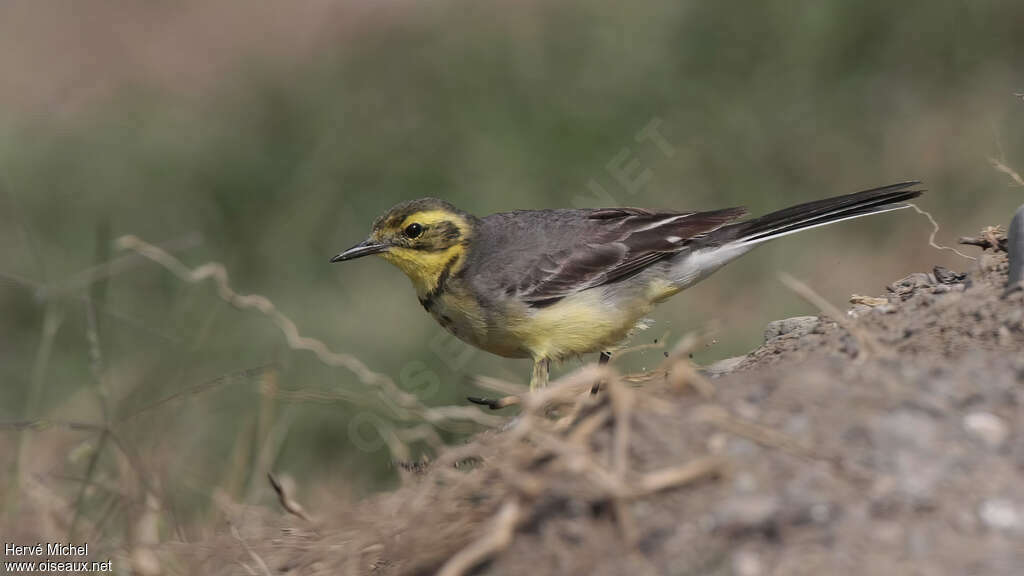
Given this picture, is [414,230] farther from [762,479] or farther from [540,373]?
[762,479]

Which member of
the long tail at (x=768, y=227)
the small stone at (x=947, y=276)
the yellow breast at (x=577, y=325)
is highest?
the long tail at (x=768, y=227)

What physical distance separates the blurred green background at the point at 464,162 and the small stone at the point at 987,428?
203 inches

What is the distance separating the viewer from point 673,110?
11312 millimetres

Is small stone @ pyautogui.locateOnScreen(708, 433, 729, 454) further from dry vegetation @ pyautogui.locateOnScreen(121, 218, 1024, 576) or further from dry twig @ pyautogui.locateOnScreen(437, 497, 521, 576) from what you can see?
dry twig @ pyautogui.locateOnScreen(437, 497, 521, 576)

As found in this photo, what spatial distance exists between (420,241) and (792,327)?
8.46 ft

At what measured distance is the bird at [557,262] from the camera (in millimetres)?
6457

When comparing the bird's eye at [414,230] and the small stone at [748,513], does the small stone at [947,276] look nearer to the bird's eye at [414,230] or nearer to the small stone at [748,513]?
the small stone at [748,513]

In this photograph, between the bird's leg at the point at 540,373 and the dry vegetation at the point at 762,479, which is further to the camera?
the bird's leg at the point at 540,373

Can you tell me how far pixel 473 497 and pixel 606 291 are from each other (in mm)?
3358

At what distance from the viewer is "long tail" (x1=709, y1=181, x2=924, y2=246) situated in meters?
6.02

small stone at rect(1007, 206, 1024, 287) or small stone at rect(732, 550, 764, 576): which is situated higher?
small stone at rect(1007, 206, 1024, 287)

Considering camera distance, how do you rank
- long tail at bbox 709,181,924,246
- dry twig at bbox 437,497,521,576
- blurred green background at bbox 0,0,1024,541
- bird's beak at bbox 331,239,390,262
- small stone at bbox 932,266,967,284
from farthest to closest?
blurred green background at bbox 0,0,1024,541 < bird's beak at bbox 331,239,390,262 < long tail at bbox 709,181,924,246 < small stone at bbox 932,266,967,284 < dry twig at bbox 437,497,521,576

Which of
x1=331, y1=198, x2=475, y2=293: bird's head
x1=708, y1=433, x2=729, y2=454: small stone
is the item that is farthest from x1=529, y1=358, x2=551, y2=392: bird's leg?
x1=708, y1=433, x2=729, y2=454: small stone

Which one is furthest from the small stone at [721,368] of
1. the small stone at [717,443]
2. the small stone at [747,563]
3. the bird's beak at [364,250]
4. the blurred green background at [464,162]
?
the blurred green background at [464,162]
